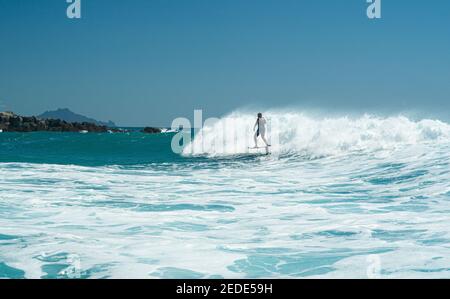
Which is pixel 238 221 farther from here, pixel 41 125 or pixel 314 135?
pixel 41 125

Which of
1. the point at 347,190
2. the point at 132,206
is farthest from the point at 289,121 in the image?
the point at 132,206

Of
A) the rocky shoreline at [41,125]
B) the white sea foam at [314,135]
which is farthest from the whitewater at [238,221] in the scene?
the rocky shoreline at [41,125]

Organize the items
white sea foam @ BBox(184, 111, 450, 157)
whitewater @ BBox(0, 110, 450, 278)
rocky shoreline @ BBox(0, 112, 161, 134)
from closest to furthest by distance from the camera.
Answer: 1. whitewater @ BBox(0, 110, 450, 278)
2. white sea foam @ BBox(184, 111, 450, 157)
3. rocky shoreline @ BBox(0, 112, 161, 134)

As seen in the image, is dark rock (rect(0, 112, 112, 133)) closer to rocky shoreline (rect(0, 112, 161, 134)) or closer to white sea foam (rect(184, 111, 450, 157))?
rocky shoreline (rect(0, 112, 161, 134))

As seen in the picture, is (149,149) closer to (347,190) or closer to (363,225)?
(347,190)

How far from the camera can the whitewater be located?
4.77 m

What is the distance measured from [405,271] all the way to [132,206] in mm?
5382

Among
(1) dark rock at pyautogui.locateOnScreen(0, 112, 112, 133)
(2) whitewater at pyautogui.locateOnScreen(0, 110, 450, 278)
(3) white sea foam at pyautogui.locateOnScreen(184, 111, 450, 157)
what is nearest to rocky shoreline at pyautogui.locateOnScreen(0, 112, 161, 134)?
(1) dark rock at pyautogui.locateOnScreen(0, 112, 112, 133)

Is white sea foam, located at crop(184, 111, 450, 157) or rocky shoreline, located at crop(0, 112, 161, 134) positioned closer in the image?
white sea foam, located at crop(184, 111, 450, 157)

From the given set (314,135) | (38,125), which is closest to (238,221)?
(314,135)

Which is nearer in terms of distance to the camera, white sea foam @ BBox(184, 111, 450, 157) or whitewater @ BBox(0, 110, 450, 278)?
whitewater @ BBox(0, 110, 450, 278)

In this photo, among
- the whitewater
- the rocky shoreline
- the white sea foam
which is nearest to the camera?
the whitewater

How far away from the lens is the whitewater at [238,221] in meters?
4.77

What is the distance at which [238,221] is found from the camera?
24.2ft
